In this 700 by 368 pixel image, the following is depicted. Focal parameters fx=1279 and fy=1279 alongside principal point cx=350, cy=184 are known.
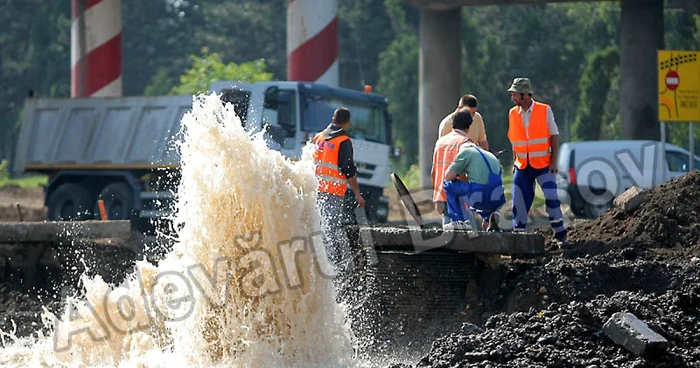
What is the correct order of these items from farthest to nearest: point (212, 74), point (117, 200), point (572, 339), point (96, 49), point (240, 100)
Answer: point (212, 74) < point (96, 49) < point (117, 200) < point (240, 100) < point (572, 339)

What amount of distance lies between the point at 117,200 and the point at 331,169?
39.4ft

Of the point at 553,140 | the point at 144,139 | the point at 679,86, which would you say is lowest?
the point at 553,140

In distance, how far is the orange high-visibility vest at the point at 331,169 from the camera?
41.1 feet

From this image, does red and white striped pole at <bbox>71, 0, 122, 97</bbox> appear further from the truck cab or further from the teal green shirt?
the teal green shirt

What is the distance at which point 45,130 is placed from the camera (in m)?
25.2

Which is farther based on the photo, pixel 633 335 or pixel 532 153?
pixel 532 153

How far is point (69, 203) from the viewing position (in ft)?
80.6

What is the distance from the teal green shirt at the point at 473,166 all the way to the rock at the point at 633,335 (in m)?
3.04

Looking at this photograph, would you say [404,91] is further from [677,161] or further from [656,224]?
[656,224]

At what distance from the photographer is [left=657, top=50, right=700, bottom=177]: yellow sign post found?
21672 millimetres

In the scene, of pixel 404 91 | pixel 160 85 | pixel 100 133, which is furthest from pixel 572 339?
pixel 160 85

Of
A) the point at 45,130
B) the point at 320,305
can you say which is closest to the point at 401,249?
the point at 320,305

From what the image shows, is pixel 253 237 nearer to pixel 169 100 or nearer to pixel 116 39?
pixel 169 100

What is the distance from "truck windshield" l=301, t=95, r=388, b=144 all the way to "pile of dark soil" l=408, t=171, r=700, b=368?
7.85m
